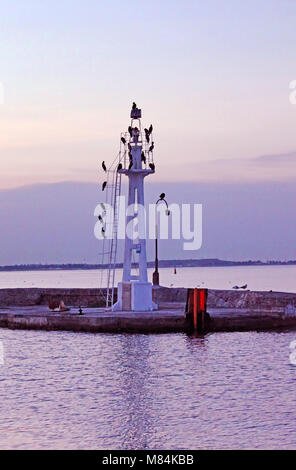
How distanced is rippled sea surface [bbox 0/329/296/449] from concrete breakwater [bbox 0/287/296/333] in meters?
0.61

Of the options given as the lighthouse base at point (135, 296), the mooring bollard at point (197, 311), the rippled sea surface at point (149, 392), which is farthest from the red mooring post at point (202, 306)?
the lighthouse base at point (135, 296)

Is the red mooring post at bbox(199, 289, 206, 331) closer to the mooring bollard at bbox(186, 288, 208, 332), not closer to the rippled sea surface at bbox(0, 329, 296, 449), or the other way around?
the mooring bollard at bbox(186, 288, 208, 332)

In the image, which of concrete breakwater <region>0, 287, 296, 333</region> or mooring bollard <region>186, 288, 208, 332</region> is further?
mooring bollard <region>186, 288, 208, 332</region>

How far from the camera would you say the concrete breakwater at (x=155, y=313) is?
3859 centimetres

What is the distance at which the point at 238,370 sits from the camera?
3166cm

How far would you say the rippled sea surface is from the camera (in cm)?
2134

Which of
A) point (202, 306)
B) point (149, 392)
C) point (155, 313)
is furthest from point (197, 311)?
point (149, 392)

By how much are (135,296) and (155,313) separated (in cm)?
Answer: 125

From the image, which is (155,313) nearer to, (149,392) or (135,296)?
(135,296)

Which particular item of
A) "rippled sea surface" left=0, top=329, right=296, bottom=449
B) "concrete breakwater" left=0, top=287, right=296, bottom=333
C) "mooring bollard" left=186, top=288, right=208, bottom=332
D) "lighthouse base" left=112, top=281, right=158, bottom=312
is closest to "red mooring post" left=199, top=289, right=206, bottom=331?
"mooring bollard" left=186, top=288, right=208, bottom=332

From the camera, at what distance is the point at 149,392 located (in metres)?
27.3

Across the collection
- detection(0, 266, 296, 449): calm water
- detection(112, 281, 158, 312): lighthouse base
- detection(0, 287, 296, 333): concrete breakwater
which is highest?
detection(112, 281, 158, 312): lighthouse base

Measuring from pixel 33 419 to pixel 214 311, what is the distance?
69.4ft
